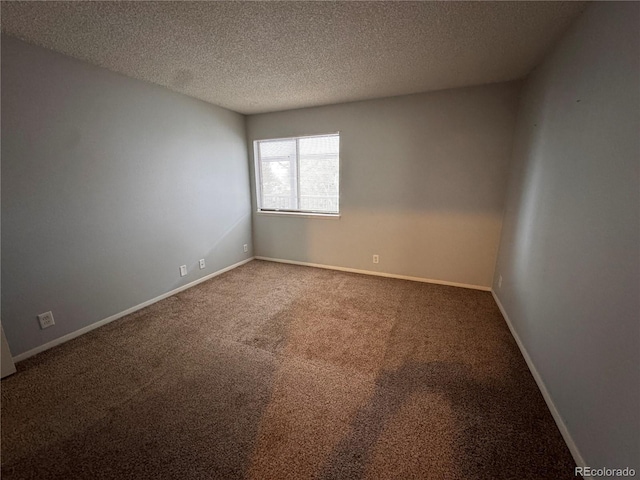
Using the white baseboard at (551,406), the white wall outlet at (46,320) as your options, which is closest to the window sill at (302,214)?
the white baseboard at (551,406)

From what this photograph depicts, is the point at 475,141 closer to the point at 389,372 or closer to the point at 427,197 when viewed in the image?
the point at 427,197

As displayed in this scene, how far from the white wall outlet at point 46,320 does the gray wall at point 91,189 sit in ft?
0.12

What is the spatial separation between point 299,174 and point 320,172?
360 mm

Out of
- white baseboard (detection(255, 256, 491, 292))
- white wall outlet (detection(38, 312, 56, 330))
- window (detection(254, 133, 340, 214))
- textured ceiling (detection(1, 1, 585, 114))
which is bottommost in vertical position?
white baseboard (detection(255, 256, 491, 292))

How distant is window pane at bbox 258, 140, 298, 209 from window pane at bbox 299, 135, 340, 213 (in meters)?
0.18

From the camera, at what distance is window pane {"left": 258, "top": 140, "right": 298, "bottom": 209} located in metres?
3.97

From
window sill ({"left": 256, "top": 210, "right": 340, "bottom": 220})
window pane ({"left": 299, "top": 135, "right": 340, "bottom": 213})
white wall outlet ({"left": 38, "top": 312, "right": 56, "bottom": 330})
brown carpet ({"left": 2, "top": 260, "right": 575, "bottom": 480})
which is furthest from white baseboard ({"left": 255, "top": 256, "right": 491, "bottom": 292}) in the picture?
white wall outlet ({"left": 38, "top": 312, "right": 56, "bottom": 330})

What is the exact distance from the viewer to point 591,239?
128 centimetres

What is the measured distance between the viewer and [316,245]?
399cm

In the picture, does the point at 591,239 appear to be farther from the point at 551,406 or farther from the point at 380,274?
the point at 380,274

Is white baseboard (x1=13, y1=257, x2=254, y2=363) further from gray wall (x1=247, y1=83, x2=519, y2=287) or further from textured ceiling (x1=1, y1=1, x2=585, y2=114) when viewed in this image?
textured ceiling (x1=1, y1=1, x2=585, y2=114)

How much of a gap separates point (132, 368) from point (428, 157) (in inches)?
140

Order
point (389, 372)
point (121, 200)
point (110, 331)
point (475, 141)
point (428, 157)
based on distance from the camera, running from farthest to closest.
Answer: point (428, 157) < point (475, 141) < point (121, 200) < point (110, 331) < point (389, 372)

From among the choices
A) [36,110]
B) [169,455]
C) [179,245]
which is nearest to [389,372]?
[169,455]
